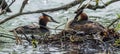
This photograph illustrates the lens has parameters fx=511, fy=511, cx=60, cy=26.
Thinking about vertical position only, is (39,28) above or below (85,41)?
above

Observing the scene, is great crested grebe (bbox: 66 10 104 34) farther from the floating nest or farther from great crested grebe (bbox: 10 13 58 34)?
the floating nest

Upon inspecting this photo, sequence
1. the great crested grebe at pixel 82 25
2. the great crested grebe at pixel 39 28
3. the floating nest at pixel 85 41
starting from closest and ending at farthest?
the floating nest at pixel 85 41
the great crested grebe at pixel 82 25
the great crested grebe at pixel 39 28

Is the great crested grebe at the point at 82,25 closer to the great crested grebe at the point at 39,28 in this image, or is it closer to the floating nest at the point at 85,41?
the great crested grebe at the point at 39,28

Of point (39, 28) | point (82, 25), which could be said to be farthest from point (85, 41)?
point (39, 28)

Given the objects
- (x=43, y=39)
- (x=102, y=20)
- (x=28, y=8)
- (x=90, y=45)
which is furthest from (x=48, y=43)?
(x=28, y=8)

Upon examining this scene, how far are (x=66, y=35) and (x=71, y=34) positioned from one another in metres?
0.19

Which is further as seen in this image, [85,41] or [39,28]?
[39,28]

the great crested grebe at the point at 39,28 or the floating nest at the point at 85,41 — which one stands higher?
the great crested grebe at the point at 39,28

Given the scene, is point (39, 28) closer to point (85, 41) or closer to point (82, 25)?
point (82, 25)

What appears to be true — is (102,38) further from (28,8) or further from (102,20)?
(28,8)

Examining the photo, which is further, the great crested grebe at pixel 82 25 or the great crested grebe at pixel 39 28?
the great crested grebe at pixel 39 28

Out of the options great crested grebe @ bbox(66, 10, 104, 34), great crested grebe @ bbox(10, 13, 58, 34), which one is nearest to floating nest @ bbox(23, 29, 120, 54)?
great crested grebe @ bbox(66, 10, 104, 34)

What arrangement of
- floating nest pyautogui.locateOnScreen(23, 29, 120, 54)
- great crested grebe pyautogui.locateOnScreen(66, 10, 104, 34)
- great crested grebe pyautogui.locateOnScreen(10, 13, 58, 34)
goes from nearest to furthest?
floating nest pyautogui.locateOnScreen(23, 29, 120, 54)
great crested grebe pyautogui.locateOnScreen(66, 10, 104, 34)
great crested grebe pyautogui.locateOnScreen(10, 13, 58, 34)

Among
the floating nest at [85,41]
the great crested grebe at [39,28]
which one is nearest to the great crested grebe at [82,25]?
the great crested grebe at [39,28]
